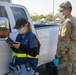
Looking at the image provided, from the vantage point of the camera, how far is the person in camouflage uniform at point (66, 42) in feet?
18.8

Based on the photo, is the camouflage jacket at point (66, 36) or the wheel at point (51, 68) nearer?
the camouflage jacket at point (66, 36)

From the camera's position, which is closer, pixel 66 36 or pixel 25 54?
pixel 25 54

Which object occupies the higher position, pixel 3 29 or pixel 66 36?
pixel 3 29

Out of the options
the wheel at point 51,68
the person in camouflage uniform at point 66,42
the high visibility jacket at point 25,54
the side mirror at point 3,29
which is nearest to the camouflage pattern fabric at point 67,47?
the person in camouflage uniform at point 66,42

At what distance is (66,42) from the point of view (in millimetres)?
5793

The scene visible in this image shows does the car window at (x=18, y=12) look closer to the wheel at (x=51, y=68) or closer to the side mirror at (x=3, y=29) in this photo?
the side mirror at (x=3, y=29)

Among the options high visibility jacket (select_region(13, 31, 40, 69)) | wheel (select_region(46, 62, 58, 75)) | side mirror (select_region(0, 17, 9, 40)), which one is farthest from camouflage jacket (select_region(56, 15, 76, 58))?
wheel (select_region(46, 62, 58, 75))

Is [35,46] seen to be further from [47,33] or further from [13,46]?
[47,33]

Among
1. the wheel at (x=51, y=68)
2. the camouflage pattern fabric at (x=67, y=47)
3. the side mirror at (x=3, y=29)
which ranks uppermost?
the side mirror at (x=3, y=29)

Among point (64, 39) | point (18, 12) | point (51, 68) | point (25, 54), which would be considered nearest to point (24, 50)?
point (25, 54)

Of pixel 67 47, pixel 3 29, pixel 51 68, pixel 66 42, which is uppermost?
pixel 3 29

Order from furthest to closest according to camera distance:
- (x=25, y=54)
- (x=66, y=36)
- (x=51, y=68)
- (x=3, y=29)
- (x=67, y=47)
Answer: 1. (x=51, y=68)
2. (x=67, y=47)
3. (x=66, y=36)
4. (x=25, y=54)
5. (x=3, y=29)

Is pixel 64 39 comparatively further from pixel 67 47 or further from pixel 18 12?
pixel 18 12

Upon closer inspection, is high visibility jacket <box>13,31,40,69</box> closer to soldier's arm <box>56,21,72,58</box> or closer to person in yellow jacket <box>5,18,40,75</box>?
person in yellow jacket <box>5,18,40,75</box>
